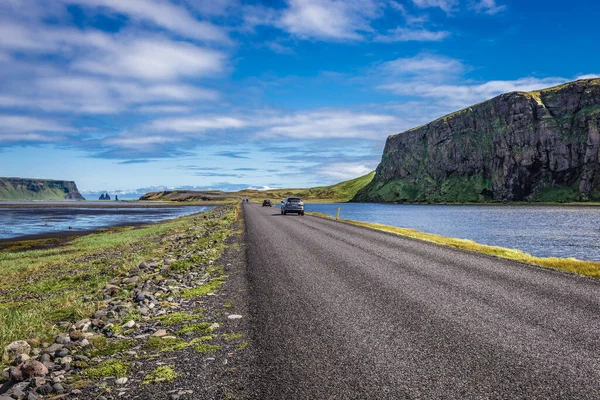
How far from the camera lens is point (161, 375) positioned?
5.41 m

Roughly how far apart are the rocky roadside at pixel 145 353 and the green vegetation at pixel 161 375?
14 mm

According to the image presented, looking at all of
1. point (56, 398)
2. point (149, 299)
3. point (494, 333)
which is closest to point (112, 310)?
point (149, 299)

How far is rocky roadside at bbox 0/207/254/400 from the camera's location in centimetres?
502

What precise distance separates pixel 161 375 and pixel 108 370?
3.07ft

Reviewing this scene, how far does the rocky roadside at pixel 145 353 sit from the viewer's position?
5.02 m

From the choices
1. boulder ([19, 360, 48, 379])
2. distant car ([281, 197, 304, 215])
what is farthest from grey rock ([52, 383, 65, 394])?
distant car ([281, 197, 304, 215])

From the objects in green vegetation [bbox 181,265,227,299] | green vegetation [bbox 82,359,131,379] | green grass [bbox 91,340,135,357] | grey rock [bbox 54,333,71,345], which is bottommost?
green vegetation [bbox 181,265,227,299]

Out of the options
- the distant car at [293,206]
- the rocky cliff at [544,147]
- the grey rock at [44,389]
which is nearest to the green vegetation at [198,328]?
the grey rock at [44,389]

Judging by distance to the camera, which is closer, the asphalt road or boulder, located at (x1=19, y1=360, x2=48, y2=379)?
the asphalt road

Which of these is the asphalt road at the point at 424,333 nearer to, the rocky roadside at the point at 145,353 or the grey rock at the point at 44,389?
the rocky roadside at the point at 145,353

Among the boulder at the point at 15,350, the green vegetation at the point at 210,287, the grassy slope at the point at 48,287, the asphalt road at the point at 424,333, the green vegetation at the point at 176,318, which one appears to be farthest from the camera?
the green vegetation at the point at 210,287

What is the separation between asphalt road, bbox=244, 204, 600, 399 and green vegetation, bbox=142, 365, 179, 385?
128cm

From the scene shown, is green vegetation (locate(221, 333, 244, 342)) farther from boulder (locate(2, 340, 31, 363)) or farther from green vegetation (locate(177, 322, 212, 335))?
boulder (locate(2, 340, 31, 363))

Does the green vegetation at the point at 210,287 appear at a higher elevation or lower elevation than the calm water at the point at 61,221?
higher
